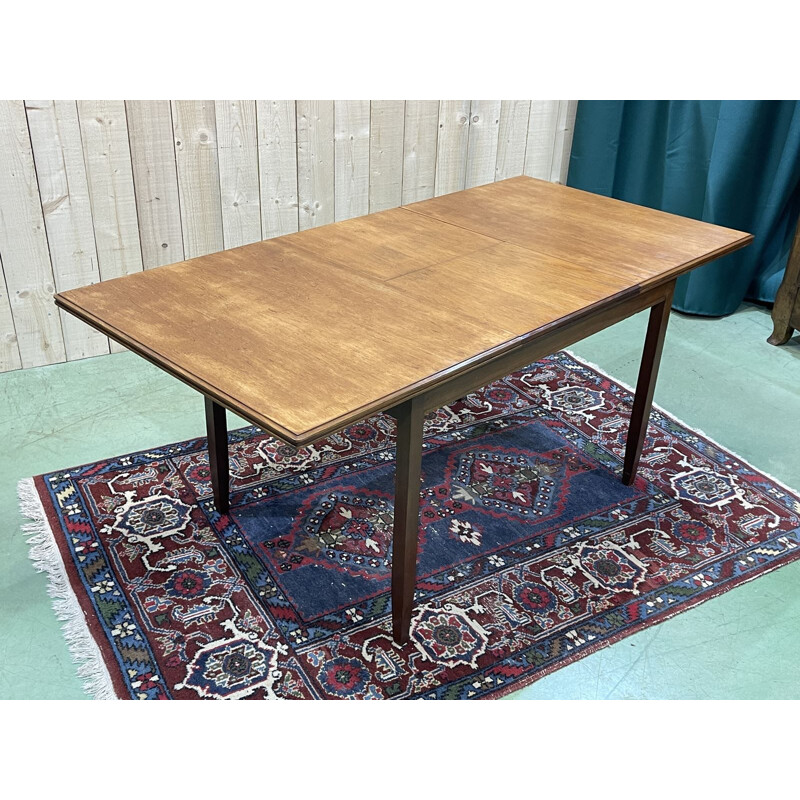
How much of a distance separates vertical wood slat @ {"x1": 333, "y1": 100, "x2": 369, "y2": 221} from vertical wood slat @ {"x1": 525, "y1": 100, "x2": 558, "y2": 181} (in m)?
0.89

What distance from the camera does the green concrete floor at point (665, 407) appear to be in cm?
211

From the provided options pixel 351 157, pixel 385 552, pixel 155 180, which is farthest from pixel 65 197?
pixel 385 552

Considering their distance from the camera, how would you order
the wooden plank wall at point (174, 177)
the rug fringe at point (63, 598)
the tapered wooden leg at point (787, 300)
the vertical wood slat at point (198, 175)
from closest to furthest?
the rug fringe at point (63, 598)
the wooden plank wall at point (174, 177)
the vertical wood slat at point (198, 175)
the tapered wooden leg at point (787, 300)

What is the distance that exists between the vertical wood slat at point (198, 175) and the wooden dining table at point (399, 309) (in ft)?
3.41

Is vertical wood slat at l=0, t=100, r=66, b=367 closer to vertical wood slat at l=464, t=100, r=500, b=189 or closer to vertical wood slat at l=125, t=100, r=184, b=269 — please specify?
vertical wood slat at l=125, t=100, r=184, b=269

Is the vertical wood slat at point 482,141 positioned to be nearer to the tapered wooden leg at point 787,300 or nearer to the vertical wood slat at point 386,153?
the vertical wood slat at point 386,153

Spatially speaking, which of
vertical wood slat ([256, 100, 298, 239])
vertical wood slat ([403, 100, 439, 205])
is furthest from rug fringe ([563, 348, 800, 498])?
vertical wood slat ([256, 100, 298, 239])

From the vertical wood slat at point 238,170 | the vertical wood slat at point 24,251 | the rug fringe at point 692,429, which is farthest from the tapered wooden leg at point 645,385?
the vertical wood slat at point 24,251

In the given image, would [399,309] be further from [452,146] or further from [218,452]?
[452,146]

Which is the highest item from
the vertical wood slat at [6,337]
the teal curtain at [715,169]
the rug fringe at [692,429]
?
the teal curtain at [715,169]

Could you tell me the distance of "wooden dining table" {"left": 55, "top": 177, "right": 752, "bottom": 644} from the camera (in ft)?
5.88

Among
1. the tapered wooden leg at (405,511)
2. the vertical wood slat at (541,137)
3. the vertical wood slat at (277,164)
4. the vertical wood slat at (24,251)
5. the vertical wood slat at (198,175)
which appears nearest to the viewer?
the tapered wooden leg at (405,511)

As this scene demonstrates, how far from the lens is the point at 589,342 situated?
3770mm
